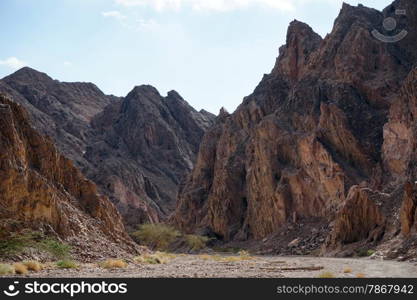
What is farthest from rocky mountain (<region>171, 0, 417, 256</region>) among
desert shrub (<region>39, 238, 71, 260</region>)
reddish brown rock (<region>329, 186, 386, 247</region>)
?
desert shrub (<region>39, 238, 71, 260</region>)

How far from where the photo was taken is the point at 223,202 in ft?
340

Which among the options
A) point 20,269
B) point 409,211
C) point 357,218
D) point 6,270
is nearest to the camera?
point 6,270

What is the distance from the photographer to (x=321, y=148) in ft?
270

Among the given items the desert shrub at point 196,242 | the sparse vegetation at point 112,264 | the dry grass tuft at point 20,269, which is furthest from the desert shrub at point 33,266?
the desert shrub at point 196,242

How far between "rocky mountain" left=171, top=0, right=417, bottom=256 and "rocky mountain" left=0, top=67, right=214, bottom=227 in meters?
33.5

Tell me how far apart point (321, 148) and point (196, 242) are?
28.5 m

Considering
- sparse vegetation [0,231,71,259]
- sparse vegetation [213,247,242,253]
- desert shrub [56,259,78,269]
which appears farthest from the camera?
sparse vegetation [213,247,242,253]

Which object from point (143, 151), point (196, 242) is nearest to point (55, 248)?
point (196, 242)

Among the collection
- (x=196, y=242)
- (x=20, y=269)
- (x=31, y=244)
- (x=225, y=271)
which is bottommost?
(x=196, y=242)

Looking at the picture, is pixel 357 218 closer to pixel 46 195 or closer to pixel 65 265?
pixel 46 195

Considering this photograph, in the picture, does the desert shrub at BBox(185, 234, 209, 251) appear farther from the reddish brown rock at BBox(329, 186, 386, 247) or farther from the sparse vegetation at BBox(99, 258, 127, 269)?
the sparse vegetation at BBox(99, 258, 127, 269)

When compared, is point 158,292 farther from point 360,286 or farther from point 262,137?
point 262,137

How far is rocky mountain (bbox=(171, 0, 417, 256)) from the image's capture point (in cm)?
6594

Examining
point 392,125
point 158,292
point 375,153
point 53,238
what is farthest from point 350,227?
point 158,292
